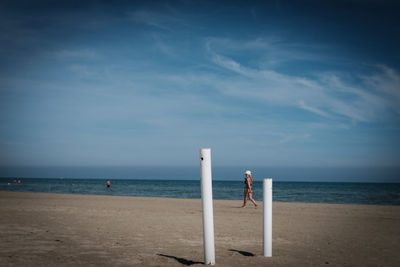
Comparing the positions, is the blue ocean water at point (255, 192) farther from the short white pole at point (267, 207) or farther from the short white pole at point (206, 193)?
the short white pole at point (206, 193)

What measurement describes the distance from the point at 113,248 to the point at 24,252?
152 centimetres

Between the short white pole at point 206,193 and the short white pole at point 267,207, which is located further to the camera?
the short white pole at point 267,207

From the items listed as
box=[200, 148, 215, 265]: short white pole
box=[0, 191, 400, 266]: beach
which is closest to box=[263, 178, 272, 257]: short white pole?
box=[0, 191, 400, 266]: beach

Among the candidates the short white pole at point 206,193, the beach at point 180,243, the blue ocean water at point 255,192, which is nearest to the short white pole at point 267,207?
the beach at point 180,243

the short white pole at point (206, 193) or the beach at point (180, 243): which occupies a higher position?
the short white pole at point (206, 193)

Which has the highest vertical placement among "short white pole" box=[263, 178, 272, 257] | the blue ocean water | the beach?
"short white pole" box=[263, 178, 272, 257]

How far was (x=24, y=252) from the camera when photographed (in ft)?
20.3

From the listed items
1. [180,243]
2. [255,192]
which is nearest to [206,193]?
[180,243]

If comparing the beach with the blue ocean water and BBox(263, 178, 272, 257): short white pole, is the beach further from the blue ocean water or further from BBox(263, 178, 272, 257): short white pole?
the blue ocean water

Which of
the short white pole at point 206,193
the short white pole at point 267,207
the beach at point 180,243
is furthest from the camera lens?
the beach at point 180,243

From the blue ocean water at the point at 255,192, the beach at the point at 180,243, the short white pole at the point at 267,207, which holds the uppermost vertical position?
the short white pole at the point at 267,207

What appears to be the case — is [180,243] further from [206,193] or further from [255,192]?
[255,192]

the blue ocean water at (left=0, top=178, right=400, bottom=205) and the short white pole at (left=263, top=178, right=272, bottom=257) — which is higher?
the short white pole at (left=263, top=178, right=272, bottom=257)

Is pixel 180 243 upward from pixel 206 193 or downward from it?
downward
